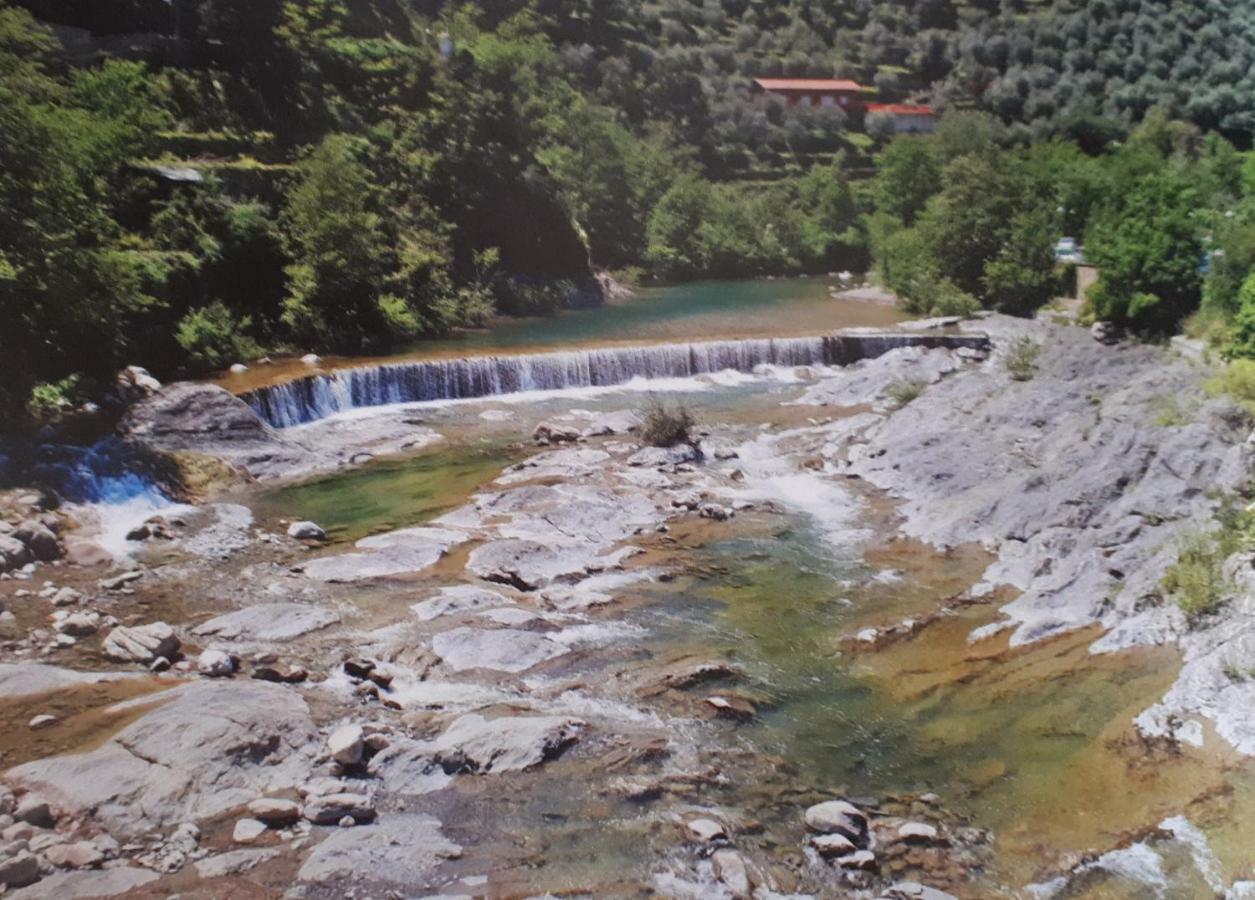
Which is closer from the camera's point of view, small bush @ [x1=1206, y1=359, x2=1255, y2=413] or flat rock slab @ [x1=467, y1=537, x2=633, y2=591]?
flat rock slab @ [x1=467, y1=537, x2=633, y2=591]

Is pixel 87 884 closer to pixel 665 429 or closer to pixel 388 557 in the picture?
pixel 388 557

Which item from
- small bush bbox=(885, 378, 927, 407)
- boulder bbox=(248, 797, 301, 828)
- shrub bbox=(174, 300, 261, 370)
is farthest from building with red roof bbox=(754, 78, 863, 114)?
boulder bbox=(248, 797, 301, 828)

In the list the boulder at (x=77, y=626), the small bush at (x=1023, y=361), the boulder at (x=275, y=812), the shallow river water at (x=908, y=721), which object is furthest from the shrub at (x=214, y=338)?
the boulder at (x=275, y=812)

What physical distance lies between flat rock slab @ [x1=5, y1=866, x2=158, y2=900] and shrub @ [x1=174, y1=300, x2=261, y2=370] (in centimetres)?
2126

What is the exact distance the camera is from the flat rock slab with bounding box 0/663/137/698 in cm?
1159

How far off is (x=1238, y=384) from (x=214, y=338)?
2404 cm

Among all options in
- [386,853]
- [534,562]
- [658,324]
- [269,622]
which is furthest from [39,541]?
[658,324]

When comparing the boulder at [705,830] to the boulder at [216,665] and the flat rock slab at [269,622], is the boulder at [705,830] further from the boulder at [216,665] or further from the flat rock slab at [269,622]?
the flat rock slab at [269,622]

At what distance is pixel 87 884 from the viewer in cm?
842

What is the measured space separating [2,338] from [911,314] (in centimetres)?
3102

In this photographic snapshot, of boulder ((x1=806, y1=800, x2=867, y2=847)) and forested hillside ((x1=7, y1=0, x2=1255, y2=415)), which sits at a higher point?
forested hillside ((x1=7, y1=0, x2=1255, y2=415))

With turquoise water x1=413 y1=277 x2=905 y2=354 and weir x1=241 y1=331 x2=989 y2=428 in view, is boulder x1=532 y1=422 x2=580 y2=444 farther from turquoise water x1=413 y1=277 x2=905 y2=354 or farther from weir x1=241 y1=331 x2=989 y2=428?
turquoise water x1=413 y1=277 x2=905 y2=354

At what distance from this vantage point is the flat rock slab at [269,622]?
13.6m

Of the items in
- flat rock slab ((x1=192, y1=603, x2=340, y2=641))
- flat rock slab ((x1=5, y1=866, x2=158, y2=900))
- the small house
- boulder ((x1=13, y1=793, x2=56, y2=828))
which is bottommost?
flat rock slab ((x1=192, y1=603, x2=340, y2=641))
